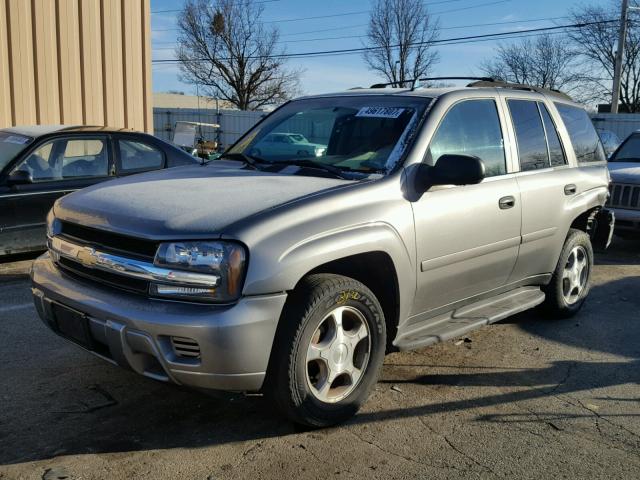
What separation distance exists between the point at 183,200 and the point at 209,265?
0.56 m

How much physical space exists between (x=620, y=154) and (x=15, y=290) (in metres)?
8.77

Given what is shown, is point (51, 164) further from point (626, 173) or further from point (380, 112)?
point (626, 173)

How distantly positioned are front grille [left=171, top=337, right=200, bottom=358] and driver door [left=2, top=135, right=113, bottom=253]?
15.8 feet

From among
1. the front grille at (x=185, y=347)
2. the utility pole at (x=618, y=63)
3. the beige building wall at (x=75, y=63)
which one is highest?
the utility pole at (x=618, y=63)

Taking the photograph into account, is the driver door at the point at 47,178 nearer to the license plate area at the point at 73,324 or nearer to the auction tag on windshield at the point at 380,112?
the license plate area at the point at 73,324

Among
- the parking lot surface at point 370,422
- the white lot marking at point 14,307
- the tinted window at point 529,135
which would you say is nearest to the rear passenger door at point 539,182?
the tinted window at point 529,135

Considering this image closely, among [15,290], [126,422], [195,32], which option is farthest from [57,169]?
[195,32]

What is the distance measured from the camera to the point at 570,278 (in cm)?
559

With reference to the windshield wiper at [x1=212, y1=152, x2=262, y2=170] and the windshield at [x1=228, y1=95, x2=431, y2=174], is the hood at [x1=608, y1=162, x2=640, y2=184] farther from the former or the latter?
the windshield wiper at [x1=212, y1=152, x2=262, y2=170]

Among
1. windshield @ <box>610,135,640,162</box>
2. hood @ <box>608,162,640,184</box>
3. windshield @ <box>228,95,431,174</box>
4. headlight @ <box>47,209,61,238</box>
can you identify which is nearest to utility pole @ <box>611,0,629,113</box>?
windshield @ <box>610,135,640,162</box>

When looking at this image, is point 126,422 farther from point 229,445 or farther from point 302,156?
point 302,156

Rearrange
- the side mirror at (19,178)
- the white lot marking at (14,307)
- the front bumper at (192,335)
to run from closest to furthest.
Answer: the front bumper at (192,335) < the white lot marking at (14,307) < the side mirror at (19,178)

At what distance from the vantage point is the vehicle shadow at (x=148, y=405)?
331 centimetres

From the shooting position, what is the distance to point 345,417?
3.54 metres
